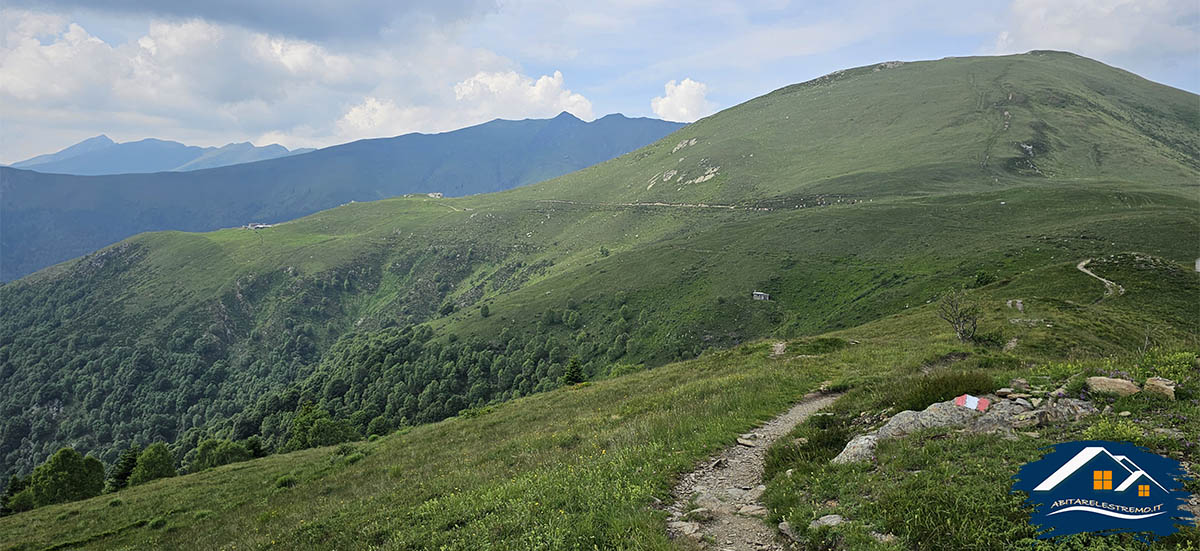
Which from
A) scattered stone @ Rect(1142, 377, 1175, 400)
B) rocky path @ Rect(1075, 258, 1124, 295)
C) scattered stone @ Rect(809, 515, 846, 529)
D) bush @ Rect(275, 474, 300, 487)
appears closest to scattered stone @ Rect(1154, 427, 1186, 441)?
scattered stone @ Rect(1142, 377, 1175, 400)

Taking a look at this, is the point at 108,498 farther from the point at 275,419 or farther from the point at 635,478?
the point at 275,419

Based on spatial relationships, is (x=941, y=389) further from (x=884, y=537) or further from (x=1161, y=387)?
(x=884, y=537)

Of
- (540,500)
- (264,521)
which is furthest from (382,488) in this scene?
(540,500)

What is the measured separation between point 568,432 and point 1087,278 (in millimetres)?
56360

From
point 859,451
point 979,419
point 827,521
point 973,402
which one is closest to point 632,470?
point 827,521

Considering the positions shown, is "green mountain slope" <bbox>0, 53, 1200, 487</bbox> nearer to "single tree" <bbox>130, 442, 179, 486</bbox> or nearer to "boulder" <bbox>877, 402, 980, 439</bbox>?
"single tree" <bbox>130, 442, 179, 486</bbox>

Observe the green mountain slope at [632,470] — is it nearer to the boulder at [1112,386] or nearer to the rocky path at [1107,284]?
the boulder at [1112,386]

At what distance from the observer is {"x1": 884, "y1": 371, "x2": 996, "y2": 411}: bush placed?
12250mm

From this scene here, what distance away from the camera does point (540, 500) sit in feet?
36.2

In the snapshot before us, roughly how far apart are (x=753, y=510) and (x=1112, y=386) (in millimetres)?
8674

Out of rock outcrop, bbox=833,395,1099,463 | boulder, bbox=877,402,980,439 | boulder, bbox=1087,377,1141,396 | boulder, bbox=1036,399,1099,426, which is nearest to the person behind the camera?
boulder, bbox=1036,399,1099,426

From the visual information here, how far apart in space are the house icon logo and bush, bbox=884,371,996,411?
13.7 ft

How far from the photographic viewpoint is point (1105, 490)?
701 cm

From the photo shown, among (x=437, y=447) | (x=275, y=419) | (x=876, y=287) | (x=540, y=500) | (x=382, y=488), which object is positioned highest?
(x=540, y=500)
